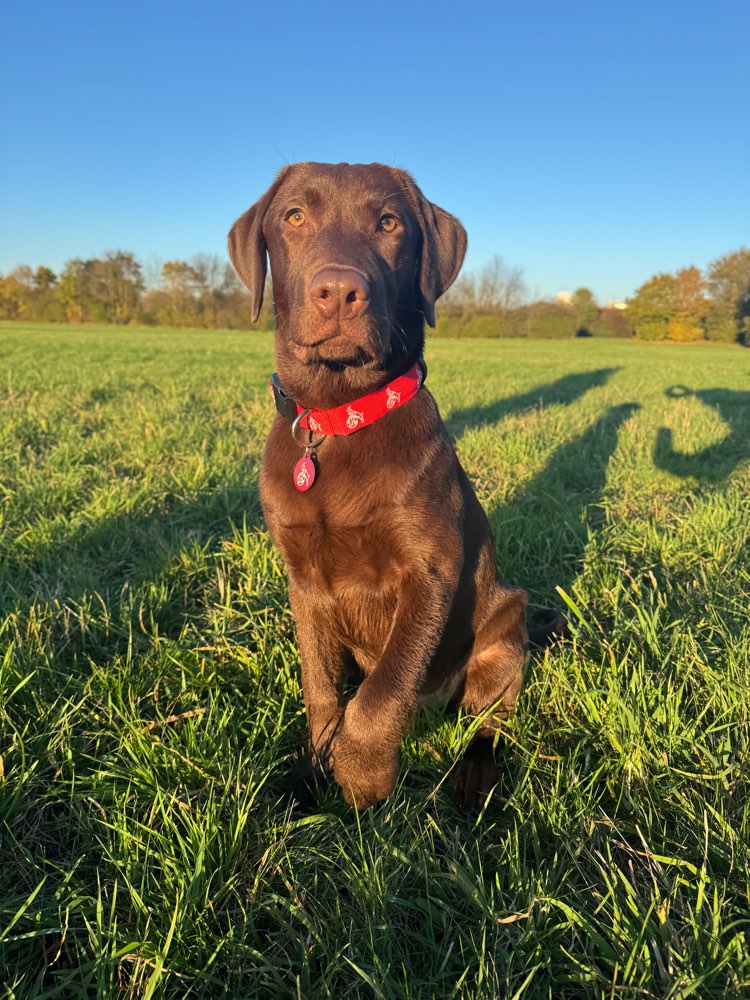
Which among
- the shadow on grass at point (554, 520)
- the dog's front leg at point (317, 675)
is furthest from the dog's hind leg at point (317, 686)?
the shadow on grass at point (554, 520)

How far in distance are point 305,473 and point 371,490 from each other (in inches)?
10.2

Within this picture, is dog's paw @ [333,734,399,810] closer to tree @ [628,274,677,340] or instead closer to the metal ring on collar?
the metal ring on collar

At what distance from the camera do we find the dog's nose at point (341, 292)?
1.87 metres

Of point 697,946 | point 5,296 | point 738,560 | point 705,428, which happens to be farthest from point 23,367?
point 5,296

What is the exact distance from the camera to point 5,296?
7062 cm

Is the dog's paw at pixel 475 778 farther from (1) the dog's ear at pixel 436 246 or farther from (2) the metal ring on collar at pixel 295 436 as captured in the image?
(1) the dog's ear at pixel 436 246

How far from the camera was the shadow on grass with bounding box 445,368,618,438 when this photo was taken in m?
8.16

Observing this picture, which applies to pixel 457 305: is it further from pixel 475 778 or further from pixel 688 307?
pixel 475 778

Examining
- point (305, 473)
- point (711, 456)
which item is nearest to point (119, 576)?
point (305, 473)

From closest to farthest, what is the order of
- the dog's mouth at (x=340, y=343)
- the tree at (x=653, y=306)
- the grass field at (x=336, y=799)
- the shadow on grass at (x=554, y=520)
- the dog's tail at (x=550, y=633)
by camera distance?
1. the grass field at (x=336, y=799)
2. the dog's mouth at (x=340, y=343)
3. the dog's tail at (x=550, y=633)
4. the shadow on grass at (x=554, y=520)
5. the tree at (x=653, y=306)

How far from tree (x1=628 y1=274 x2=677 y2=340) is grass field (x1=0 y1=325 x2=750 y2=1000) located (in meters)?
70.4

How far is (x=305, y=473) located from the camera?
2.04m

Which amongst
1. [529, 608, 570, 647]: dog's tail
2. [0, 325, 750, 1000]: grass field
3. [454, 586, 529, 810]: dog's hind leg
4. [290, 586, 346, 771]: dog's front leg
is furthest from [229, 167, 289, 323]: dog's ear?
[529, 608, 570, 647]: dog's tail

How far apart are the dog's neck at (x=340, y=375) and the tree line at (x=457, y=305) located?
60.5 metres
